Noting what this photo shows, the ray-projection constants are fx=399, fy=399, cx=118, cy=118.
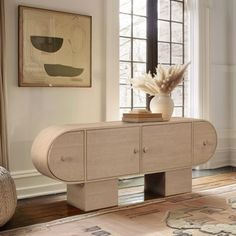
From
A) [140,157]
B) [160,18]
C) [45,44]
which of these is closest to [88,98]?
[45,44]

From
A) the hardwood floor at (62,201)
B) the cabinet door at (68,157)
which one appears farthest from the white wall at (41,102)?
the cabinet door at (68,157)

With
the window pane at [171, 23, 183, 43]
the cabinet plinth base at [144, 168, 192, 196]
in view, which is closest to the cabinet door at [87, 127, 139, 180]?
the cabinet plinth base at [144, 168, 192, 196]

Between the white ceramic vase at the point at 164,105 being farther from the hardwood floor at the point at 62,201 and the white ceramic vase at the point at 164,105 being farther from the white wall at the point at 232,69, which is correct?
the white wall at the point at 232,69

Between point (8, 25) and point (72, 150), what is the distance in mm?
1370

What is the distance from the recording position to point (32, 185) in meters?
3.85

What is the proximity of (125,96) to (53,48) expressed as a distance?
47.7 inches

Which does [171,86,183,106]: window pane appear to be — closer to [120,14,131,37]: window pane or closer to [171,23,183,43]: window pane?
[171,23,183,43]: window pane

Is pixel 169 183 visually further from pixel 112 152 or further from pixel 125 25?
pixel 125 25

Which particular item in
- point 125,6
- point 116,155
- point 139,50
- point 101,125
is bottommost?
point 116,155

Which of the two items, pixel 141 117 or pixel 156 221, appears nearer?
pixel 156 221

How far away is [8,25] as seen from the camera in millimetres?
3664

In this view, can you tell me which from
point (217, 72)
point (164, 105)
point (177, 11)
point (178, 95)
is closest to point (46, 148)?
point (164, 105)

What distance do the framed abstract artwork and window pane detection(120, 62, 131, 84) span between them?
2.16 ft

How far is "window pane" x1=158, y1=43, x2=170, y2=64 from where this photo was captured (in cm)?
505
